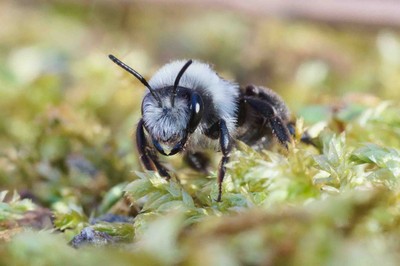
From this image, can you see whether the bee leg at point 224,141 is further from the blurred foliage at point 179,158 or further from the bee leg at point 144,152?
the bee leg at point 144,152

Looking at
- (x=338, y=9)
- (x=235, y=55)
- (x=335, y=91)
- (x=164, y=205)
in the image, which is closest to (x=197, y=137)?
(x=164, y=205)

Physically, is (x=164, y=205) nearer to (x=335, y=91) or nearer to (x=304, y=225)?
(x=304, y=225)

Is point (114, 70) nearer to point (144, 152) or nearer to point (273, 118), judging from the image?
point (144, 152)

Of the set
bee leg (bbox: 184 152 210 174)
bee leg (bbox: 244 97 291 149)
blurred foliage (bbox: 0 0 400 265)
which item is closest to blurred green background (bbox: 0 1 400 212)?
blurred foliage (bbox: 0 0 400 265)

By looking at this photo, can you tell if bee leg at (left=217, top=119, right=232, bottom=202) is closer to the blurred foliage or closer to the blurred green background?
the blurred foliage

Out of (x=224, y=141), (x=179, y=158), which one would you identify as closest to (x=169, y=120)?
(x=224, y=141)

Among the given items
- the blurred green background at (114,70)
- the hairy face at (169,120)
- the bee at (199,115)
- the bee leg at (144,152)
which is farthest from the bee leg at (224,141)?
the blurred green background at (114,70)
